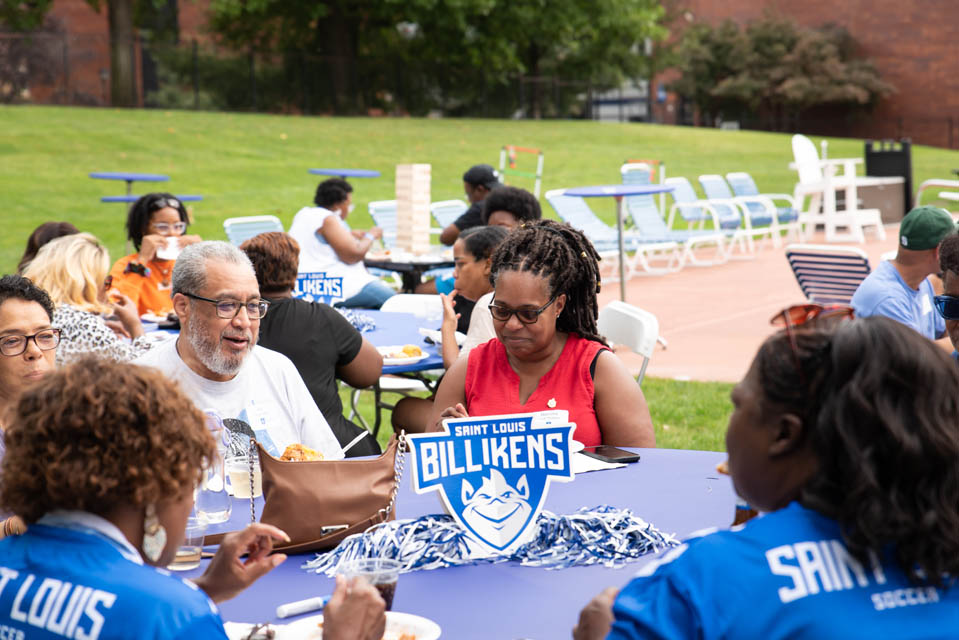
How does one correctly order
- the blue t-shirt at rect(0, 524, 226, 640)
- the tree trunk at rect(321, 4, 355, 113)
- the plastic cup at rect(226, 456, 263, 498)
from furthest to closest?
1. the tree trunk at rect(321, 4, 355, 113)
2. the plastic cup at rect(226, 456, 263, 498)
3. the blue t-shirt at rect(0, 524, 226, 640)

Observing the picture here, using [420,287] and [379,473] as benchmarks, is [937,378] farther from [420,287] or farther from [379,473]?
[420,287]

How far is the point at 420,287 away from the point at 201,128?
1736 cm

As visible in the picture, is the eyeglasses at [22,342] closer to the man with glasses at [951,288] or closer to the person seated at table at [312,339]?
the person seated at table at [312,339]

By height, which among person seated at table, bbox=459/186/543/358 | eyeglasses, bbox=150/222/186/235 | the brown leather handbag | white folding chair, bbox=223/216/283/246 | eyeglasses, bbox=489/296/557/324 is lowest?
the brown leather handbag

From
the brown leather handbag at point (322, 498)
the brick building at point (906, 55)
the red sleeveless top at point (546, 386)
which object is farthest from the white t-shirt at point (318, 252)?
the brick building at point (906, 55)

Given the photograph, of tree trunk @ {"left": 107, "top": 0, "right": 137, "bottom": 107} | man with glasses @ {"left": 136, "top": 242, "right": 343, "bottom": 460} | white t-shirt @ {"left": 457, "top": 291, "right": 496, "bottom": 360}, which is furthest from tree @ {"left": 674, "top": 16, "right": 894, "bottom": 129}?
man with glasses @ {"left": 136, "top": 242, "right": 343, "bottom": 460}

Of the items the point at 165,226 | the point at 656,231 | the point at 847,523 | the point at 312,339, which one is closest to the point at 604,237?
the point at 656,231

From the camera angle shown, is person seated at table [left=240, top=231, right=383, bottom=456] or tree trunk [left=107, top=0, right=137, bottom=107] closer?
person seated at table [left=240, top=231, right=383, bottom=456]

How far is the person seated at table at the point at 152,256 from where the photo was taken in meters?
6.94

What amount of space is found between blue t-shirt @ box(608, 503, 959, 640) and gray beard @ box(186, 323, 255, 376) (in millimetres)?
2401

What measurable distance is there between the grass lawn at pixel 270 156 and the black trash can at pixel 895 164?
4.94 metres

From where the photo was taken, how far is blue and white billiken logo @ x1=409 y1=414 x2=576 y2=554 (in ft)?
8.38

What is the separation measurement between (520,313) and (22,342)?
1.61 meters

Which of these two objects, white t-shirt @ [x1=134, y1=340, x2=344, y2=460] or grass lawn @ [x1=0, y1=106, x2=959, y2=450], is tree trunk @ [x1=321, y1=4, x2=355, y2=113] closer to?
grass lawn @ [x1=0, y1=106, x2=959, y2=450]
